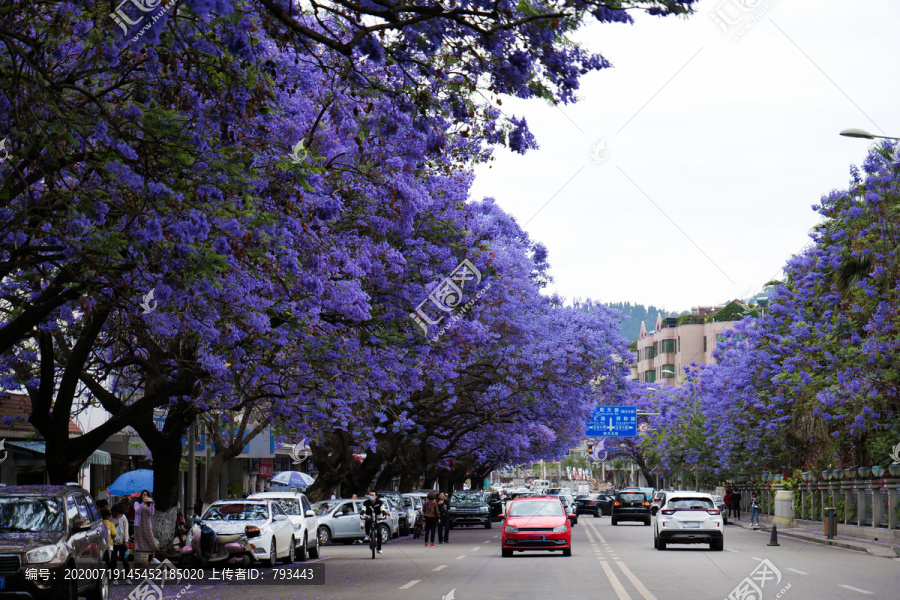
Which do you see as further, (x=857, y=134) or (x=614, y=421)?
(x=614, y=421)

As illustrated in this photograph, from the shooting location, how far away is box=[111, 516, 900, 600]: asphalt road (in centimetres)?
1681

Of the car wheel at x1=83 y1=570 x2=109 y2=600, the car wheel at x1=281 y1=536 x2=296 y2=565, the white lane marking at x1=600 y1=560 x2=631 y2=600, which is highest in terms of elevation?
the car wheel at x1=83 y1=570 x2=109 y2=600

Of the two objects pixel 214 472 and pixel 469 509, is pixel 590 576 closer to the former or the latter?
pixel 214 472

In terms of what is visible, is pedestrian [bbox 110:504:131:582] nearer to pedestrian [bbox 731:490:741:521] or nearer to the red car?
the red car

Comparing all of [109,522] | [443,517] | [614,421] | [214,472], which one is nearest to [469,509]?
[443,517]

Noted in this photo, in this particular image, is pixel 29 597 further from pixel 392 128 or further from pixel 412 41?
pixel 412 41

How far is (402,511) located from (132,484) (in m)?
15.7

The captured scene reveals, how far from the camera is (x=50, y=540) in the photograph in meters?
14.8

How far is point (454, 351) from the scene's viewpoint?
103 feet

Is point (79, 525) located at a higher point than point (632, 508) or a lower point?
higher

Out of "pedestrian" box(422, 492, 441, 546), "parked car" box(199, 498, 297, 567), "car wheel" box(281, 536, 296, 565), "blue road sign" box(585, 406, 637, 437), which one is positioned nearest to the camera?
"parked car" box(199, 498, 297, 567)

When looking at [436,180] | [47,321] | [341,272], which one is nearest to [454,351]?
[436,180]

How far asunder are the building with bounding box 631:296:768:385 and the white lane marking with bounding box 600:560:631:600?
305ft

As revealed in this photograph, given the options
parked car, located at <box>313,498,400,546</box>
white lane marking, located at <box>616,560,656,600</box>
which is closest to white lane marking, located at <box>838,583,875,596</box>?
white lane marking, located at <box>616,560,656,600</box>
